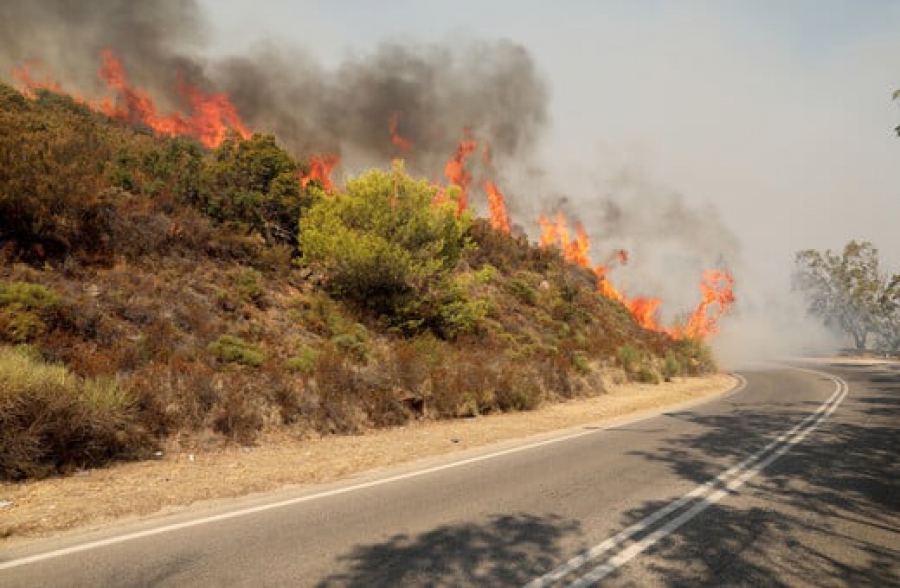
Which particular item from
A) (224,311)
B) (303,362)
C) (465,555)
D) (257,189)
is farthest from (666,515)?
(257,189)

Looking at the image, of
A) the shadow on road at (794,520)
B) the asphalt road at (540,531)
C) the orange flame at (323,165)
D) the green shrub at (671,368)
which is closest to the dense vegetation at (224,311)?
the asphalt road at (540,531)

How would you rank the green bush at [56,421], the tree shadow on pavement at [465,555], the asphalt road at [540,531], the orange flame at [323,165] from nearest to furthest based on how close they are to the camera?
1. the tree shadow on pavement at [465,555]
2. the asphalt road at [540,531]
3. the green bush at [56,421]
4. the orange flame at [323,165]

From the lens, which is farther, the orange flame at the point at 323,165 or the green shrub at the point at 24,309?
the orange flame at the point at 323,165

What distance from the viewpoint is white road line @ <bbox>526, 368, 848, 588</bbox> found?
4.11 meters

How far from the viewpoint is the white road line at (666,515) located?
4113mm

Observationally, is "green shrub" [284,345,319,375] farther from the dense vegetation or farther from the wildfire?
the wildfire

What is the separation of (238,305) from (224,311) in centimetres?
48

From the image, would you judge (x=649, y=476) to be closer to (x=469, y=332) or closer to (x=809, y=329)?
(x=469, y=332)

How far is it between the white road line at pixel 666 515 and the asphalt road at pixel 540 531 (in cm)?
2

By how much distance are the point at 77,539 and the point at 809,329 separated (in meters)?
112

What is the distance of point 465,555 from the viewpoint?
4.41m

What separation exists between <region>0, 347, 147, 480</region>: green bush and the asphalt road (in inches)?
99.7

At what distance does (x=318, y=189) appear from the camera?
20094mm

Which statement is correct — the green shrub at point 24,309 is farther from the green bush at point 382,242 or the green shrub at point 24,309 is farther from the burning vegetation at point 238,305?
the green bush at point 382,242
